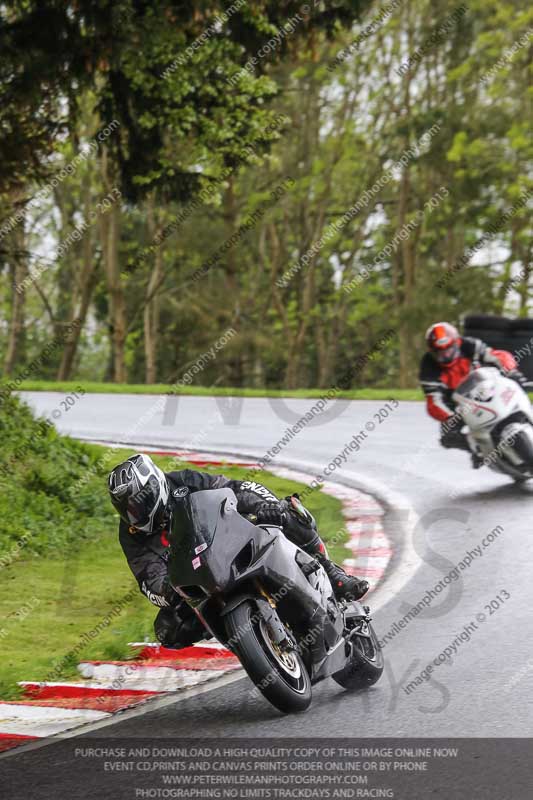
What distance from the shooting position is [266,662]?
5059mm

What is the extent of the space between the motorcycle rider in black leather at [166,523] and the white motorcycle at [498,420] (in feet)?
16.4

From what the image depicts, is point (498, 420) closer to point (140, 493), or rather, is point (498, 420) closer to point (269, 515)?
point (269, 515)

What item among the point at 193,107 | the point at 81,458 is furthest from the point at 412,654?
the point at 193,107

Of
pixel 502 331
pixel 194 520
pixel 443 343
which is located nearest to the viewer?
pixel 194 520

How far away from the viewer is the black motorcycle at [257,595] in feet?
16.8

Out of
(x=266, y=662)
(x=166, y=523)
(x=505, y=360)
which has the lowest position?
(x=266, y=662)

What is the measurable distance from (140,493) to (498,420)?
6.10m

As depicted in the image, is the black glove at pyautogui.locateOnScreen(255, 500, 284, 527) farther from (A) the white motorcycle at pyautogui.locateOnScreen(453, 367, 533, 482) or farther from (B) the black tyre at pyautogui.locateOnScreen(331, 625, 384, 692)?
(A) the white motorcycle at pyautogui.locateOnScreen(453, 367, 533, 482)

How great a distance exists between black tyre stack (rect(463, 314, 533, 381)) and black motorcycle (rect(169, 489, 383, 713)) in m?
12.4

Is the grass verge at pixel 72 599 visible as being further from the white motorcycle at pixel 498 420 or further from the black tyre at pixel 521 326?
the black tyre at pixel 521 326

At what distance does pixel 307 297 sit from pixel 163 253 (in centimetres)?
546

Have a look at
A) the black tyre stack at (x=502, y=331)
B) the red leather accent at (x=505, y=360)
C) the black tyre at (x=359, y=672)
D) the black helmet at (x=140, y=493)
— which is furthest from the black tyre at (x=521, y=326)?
the black helmet at (x=140, y=493)

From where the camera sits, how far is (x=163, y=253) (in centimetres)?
4041

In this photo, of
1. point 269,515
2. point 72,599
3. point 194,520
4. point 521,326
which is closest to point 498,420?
point 72,599
